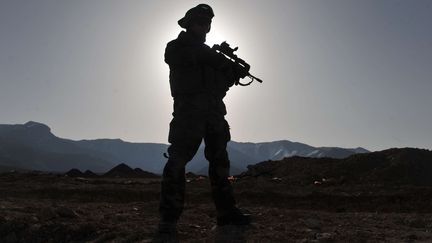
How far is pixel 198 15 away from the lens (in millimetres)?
6164

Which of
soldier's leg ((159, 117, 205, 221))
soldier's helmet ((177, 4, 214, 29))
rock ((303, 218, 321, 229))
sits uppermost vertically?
soldier's helmet ((177, 4, 214, 29))

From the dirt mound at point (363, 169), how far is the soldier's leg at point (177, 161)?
47.0 feet

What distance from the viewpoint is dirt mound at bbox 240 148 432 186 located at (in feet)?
68.3

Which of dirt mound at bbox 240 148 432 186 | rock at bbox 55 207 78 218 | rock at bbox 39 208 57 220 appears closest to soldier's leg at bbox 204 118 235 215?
rock at bbox 55 207 78 218

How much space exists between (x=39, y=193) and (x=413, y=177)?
16210 mm

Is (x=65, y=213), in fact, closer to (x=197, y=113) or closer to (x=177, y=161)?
(x=177, y=161)

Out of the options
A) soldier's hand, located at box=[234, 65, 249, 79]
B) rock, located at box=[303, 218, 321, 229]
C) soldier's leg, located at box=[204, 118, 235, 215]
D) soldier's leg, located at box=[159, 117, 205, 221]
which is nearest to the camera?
soldier's leg, located at box=[159, 117, 205, 221]

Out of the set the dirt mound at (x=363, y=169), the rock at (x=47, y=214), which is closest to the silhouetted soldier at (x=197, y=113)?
the rock at (x=47, y=214)

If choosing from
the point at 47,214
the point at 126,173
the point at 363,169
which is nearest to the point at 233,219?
the point at 47,214

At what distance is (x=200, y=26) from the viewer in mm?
6195

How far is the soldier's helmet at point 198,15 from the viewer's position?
20.2ft

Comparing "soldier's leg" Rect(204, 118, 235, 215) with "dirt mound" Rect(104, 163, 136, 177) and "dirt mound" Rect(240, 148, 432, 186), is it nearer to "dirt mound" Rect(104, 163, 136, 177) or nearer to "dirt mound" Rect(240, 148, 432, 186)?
"dirt mound" Rect(240, 148, 432, 186)

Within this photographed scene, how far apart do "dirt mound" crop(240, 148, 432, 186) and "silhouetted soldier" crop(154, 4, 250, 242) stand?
1393 cm

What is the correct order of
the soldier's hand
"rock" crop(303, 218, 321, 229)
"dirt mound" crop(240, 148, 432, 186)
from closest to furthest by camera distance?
1. "rock" crop(303, 218, 321, 229)
2. the soldier's hand
3. "dirt mound" crop(240, 148, 432, 186)
